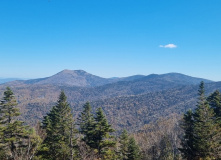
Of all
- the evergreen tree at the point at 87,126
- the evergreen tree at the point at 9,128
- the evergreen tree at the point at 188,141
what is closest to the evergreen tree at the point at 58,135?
the evergreen tree at the point at 87,126

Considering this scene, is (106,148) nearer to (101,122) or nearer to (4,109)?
(101,122)

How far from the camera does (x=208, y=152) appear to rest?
26.5m

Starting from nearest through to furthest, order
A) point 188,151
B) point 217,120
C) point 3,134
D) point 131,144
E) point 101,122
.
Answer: point 3,134 < point 101,122 < point 188,151 < point 217,120 < point 131,144

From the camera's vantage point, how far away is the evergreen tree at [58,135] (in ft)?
85.3

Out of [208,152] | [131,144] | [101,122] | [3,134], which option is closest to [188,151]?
[208,152]

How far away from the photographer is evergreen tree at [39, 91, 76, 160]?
26.0m

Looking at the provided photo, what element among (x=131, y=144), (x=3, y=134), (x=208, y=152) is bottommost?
(x=131, y=144)

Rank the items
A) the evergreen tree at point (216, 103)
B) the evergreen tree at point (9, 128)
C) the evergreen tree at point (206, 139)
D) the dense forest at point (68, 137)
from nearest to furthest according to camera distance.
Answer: the evergreen tree at point (9, 128) < the dense forest at point (68, 137) < the evergreen tree at point (206, 139) < the evergreen tree at point (216, 103)

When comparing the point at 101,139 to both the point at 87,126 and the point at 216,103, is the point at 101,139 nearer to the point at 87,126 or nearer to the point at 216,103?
the point at 87,126

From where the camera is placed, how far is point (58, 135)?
1083 inches

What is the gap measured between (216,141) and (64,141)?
1995 centimetres

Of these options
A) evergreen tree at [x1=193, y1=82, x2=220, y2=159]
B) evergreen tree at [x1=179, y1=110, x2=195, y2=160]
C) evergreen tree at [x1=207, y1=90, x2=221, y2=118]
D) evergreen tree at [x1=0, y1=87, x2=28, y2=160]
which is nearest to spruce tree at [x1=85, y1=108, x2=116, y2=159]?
evergreen tree at [x1=0, y1=87, x2=28, y2=160]

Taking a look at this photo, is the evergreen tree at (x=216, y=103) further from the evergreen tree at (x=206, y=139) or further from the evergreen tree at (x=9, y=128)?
the evergreen tree at (x=9, y=128)

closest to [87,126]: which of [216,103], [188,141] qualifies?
[188,141]
